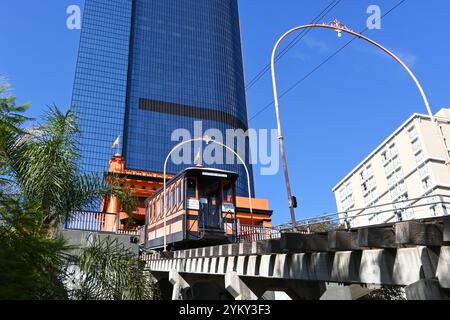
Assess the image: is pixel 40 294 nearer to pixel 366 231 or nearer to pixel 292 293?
pixel 366 231

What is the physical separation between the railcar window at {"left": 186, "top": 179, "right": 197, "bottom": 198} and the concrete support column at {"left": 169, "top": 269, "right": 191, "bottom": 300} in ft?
11.6

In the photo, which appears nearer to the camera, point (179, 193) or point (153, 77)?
point (179, 193)

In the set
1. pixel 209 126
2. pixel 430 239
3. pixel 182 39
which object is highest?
pixel 182 39

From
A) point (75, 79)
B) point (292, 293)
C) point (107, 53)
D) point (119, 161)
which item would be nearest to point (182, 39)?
point (107, 53)

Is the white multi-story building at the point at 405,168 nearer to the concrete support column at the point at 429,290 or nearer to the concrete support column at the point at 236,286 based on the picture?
the concrete support column at the point at 236,286

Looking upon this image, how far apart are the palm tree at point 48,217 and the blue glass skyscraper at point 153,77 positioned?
85653mm

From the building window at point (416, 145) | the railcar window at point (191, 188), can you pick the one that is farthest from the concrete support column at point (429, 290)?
the building window at point (416, 145)

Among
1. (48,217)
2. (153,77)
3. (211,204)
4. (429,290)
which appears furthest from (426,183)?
(153,77)

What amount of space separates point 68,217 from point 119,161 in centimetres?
2663

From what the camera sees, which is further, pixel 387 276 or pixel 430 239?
pixel 387 276

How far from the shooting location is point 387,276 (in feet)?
18.7

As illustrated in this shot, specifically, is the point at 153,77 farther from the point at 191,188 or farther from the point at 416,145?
the point at 191,188

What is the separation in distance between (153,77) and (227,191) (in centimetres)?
10292

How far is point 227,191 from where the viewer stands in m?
18.6
